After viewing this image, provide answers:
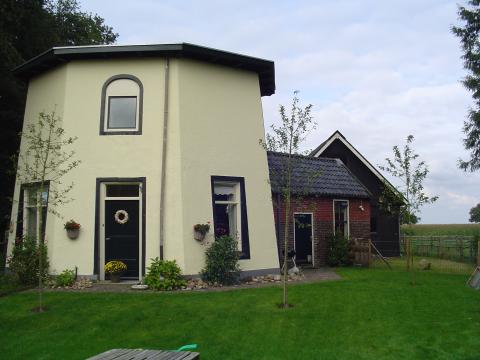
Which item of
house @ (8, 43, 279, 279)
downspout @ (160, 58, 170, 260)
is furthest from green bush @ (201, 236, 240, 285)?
downspout @ (160, 58, 170, 260)

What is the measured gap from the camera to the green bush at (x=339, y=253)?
19453 mm

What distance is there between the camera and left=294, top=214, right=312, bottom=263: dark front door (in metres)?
19.3

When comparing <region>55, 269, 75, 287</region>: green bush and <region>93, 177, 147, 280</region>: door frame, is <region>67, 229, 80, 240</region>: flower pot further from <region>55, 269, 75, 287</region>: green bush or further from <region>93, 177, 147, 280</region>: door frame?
<region>55, 269, 75, 287</region>: green bush

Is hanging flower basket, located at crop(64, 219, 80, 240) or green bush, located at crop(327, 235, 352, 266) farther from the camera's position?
green bush, located at crop(327, 235, 352, 266)

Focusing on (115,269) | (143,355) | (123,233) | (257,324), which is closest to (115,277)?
(115,269)

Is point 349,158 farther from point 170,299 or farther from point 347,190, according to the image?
point 170,299

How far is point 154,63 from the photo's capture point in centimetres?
1388

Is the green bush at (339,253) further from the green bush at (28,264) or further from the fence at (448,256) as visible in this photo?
the green bush at (28,264)

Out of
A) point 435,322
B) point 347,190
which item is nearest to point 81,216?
point 435,322

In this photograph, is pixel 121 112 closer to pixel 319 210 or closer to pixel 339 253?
pixel 319 210

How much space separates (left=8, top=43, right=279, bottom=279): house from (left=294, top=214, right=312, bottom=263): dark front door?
187 inches

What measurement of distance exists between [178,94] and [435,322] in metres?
8.78

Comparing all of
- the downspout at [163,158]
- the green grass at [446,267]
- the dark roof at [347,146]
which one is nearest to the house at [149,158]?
the downspout at [163,158]

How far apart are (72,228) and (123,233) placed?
1.39 m
